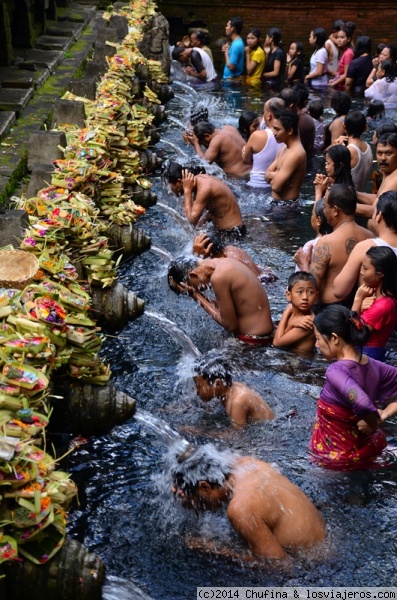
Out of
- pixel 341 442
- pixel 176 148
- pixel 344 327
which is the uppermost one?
pixel 344 327

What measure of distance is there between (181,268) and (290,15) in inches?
584

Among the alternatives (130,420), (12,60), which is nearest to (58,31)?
(12,60)

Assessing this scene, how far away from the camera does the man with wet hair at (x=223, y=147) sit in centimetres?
1083

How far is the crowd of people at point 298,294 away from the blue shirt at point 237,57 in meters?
5.56

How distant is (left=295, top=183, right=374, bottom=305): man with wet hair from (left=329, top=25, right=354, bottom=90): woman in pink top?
1046cm

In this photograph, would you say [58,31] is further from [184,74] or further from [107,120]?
[107,120]

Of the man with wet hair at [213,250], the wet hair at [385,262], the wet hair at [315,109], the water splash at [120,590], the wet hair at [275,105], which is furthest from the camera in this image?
the wet hair at [315,109]

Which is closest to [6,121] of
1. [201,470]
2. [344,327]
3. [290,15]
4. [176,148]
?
[176,148]

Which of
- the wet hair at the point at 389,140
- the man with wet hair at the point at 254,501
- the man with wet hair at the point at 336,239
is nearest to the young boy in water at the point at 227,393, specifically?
the man with wet hair at the point at 254,501

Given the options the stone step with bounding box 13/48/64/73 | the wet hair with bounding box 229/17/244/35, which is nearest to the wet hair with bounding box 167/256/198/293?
the stone step with bounding box 13/48/64/73

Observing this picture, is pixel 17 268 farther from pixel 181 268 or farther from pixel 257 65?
pixel 257 65

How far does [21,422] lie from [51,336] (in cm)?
99

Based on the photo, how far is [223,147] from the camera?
36.5 ft

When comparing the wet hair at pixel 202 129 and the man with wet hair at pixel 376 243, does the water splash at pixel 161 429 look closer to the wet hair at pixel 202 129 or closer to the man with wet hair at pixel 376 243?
the man with wet hair at pixel 376 243
